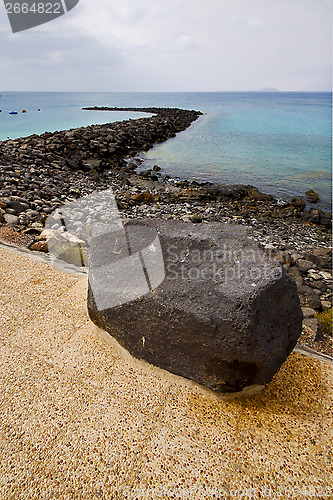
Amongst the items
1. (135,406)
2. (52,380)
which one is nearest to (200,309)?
(135,406)

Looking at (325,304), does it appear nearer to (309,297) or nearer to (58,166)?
(309,297)

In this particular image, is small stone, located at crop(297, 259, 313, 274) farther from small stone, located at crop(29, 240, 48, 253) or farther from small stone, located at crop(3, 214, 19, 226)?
small stone, located at crop(3, 214, 19, 226)

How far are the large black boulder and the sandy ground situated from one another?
0.26 metres

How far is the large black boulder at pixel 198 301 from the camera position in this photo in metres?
2.55

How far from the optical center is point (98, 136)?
18.8 m

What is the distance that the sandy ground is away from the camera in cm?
217

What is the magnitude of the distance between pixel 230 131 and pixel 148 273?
31.7 meters

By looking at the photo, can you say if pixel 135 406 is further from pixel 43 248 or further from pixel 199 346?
pixel 43 248

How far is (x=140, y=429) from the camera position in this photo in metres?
2.52

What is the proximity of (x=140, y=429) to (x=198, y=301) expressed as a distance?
3.76 ft

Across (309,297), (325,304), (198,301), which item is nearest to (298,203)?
(325,304)

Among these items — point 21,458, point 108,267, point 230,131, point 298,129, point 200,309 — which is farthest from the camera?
point 298,129

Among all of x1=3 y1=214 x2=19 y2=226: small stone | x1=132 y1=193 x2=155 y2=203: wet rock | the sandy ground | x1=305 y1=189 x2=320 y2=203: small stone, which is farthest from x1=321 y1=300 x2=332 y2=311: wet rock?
x1=305 y1=189 x2=320 y2=203: small stone

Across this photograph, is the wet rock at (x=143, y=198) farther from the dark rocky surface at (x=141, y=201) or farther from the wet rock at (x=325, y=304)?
the wet rock at (x=325, y=304)
